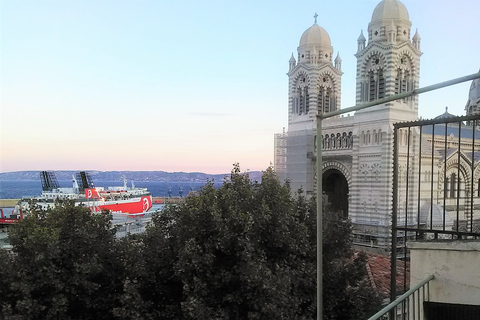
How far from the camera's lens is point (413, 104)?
34.3m

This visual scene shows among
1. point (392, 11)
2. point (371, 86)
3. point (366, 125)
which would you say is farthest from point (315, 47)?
point (366, 125)

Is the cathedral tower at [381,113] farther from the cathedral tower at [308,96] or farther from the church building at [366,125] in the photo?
the cathedral tower at [308,96]

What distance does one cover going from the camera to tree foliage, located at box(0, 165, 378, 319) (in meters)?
10.5

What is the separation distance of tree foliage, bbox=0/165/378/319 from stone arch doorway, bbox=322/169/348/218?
87.6 ft

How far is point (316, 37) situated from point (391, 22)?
29.2ft

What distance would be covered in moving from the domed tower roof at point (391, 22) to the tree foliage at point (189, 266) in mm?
25377

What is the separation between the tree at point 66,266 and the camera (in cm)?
1056

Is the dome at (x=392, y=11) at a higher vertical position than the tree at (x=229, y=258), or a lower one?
higher

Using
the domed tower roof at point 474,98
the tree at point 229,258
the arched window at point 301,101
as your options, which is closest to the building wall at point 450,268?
the tree at point 229,258

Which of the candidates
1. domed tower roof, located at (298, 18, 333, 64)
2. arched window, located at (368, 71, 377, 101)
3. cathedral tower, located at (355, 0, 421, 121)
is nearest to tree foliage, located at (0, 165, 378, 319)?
cathedral tower, located at (355, 0, 421, 121)

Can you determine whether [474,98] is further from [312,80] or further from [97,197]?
[97,197]

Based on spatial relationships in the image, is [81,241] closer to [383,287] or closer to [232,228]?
[232,228]

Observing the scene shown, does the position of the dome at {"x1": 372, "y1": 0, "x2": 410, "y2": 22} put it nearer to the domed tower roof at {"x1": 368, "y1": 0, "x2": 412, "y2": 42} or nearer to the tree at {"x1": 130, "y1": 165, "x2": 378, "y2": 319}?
the domed tower roof at {"x1": 368, "y1": 0, "x2": 412, "y2": 42}

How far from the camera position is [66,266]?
1153 cm
